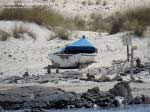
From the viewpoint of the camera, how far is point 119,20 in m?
35.8

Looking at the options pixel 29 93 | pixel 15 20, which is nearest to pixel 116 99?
pixel 29 93

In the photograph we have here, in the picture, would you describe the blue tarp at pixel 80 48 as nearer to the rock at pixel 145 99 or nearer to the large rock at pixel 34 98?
the large rock at pixel 34 98

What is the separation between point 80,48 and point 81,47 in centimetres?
7

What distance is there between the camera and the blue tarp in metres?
30.7

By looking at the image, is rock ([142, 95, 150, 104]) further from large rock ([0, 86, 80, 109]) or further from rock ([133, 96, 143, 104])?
large rock ([0, 86, 80, 109])

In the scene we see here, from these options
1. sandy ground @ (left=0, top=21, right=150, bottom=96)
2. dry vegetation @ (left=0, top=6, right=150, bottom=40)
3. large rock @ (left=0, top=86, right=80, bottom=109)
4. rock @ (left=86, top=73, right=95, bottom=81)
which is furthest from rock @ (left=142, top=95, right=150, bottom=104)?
dry vegetation @ (left=0, top=6, right=150, bottom=40)

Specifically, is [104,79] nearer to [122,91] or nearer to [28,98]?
[122,91]

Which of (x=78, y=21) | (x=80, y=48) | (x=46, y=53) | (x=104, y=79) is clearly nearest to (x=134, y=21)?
(x=80, y=48)

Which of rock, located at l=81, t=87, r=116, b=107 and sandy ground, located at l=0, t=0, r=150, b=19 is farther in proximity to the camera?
sandy ground, located at l=0, t=0, r=150, b=19

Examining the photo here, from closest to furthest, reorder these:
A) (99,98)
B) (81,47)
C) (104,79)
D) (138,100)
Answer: (99,98), (138,100), (104,79), (81,47)

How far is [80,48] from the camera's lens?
30828mm

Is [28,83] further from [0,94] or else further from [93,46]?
[93,46]

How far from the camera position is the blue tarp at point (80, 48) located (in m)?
30.7

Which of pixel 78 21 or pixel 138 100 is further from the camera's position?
pixel 78 21
